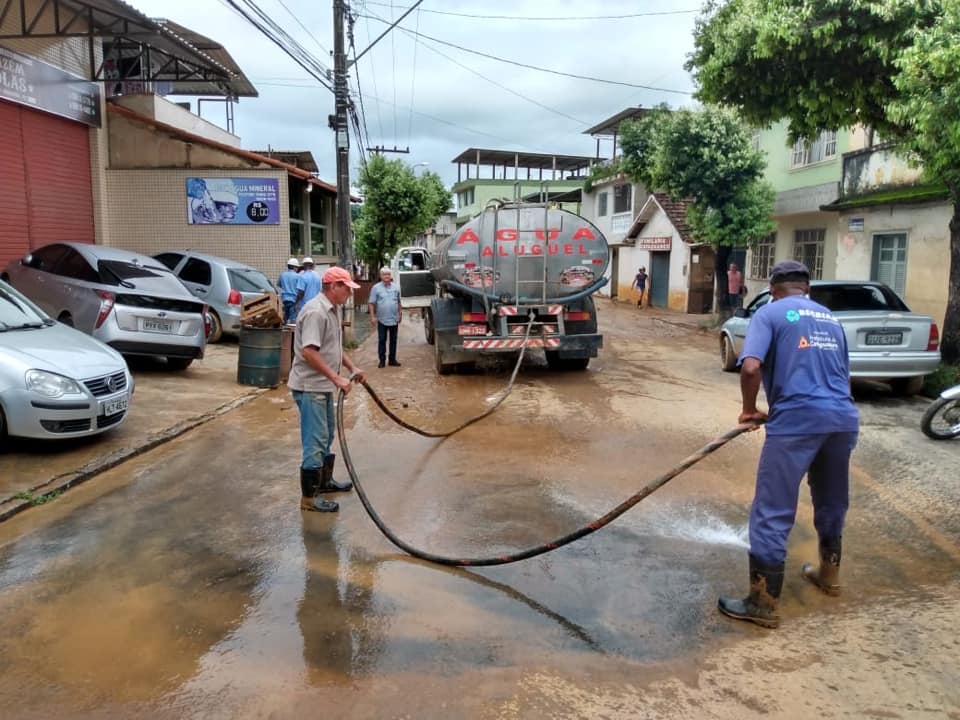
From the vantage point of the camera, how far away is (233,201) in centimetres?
1622

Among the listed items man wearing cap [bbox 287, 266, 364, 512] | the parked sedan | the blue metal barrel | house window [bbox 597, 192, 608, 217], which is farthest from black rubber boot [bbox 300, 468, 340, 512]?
house window [bbox 597, 192, 608, 217]

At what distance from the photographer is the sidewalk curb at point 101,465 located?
5176 mm

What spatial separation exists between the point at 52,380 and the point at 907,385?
9.79 meters

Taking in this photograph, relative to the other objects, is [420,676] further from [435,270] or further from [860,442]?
[435,270]

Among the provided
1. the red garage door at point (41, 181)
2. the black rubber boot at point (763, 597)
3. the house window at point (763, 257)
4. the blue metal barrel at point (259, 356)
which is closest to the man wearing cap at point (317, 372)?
the black rubber boot at point (763, 597)

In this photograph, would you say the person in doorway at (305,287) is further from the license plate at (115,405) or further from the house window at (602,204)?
the house window at (602,204)

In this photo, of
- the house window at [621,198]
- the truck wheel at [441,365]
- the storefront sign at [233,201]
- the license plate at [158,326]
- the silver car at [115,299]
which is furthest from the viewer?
the house window at [621,198]

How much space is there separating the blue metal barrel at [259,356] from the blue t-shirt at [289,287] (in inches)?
90.6

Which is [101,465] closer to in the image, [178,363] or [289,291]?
[178,363]

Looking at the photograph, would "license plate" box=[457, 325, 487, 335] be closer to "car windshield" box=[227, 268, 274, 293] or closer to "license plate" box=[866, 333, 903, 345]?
"car windshield" box=[227, 268, 274, 293]

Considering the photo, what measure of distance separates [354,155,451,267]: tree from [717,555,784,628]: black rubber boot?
868 inches

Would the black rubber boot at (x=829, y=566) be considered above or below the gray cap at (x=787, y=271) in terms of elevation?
below

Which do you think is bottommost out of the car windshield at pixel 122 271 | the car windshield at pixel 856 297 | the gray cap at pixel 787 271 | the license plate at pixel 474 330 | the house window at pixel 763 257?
the license plate at pixel 474 330

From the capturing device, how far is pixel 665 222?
2648 centimetres
